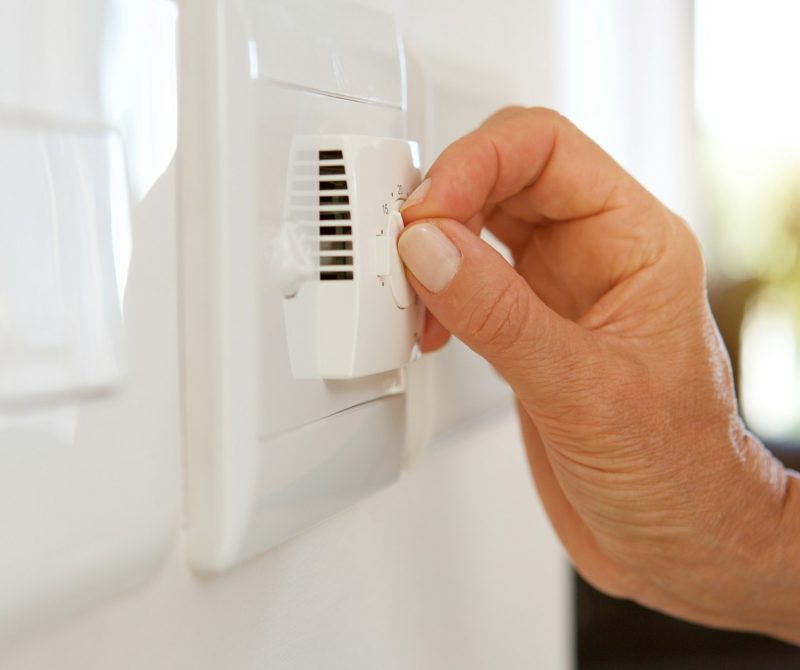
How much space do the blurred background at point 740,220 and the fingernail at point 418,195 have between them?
1240 millimetres

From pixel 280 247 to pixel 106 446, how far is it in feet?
0.31

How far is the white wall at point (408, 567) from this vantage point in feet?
0.87

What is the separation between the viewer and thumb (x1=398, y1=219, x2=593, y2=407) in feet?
1.11

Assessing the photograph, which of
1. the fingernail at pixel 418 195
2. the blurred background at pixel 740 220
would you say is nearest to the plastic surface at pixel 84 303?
the fingernail at pixel 418 195

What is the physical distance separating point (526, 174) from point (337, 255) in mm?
149

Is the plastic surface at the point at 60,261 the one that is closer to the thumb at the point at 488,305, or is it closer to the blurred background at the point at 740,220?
the thumb at the point at 488,305

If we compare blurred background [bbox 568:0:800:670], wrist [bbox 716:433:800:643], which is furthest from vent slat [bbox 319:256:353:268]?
blurred background [bbox 568:0:800:670]

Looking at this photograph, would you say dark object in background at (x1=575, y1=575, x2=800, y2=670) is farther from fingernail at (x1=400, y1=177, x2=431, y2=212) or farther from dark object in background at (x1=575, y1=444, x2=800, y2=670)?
fingernail at (x1=400, y1=177, x2=431, y2=212)

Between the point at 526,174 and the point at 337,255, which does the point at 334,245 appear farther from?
the point at 526,174

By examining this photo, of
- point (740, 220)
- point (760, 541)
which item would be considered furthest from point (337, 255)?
point (740, 220)

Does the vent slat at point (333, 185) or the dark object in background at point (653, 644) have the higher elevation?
the vent slat at point (333, 185)

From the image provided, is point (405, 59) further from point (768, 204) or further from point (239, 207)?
point (768, 204)

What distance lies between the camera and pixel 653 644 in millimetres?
1590

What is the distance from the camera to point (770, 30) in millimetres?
1744
